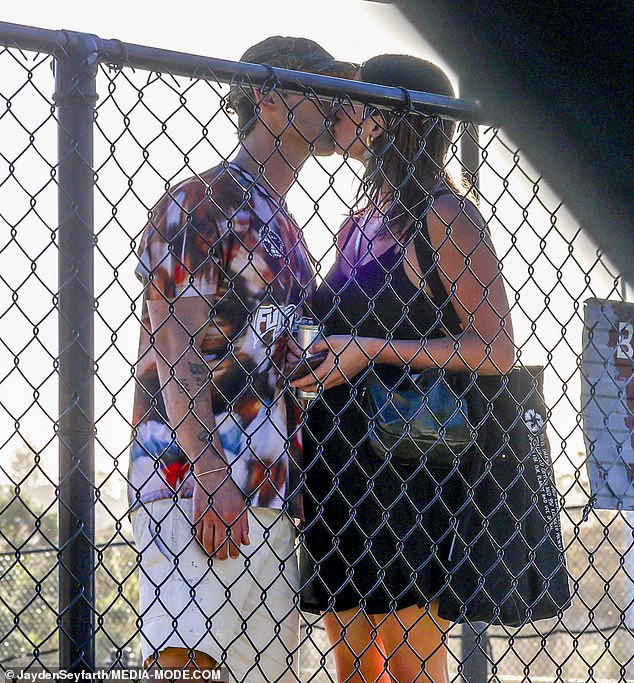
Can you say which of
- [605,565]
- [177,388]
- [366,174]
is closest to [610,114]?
[366,174]

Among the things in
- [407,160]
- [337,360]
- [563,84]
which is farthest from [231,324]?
[563,84]

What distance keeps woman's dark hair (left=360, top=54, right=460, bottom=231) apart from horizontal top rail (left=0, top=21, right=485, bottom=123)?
0.05 meters

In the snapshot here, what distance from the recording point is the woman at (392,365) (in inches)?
89.7

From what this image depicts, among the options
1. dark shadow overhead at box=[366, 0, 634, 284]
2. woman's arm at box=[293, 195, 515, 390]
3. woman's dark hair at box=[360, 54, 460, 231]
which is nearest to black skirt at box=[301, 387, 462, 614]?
woman's arm at box=[293, 195, 515, 390]

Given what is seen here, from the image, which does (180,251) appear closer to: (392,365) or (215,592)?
(392,365)

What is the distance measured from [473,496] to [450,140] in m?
A: 0.89

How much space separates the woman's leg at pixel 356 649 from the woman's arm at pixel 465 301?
634 mm

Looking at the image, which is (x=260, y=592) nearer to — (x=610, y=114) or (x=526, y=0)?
(x=610, y=114)

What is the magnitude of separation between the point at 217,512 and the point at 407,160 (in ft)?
3.19

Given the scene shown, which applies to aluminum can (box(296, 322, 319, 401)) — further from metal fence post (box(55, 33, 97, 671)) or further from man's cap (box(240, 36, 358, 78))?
man's cap (box(240, 36, 358, 78))

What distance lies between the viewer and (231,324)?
88.2 inches

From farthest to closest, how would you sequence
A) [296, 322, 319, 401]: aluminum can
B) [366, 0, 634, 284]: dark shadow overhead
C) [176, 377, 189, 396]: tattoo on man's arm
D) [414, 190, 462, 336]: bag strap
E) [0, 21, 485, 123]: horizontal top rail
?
[366, 0, 634, 284]: dark shadow overhead, [414, 190, 462, 336]: bag strap, [296, 322, 319, 401]: aluminum can, [176, 377, 189, 396]: tattoo on man's arm, [0, 21, 485, 123]: horizontal top rail

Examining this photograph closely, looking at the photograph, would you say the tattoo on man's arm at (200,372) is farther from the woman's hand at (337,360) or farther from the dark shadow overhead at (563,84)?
the dark shadow overhead at (563,84)

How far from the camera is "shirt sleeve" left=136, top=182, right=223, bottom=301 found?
2141mm
